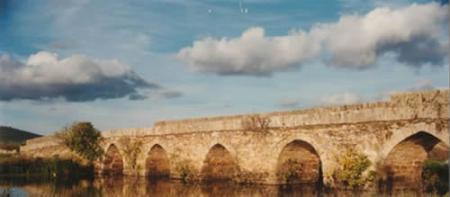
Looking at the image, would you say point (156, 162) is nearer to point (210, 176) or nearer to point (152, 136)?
point (152, 136)

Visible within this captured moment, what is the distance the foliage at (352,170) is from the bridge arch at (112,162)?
54.2 feet

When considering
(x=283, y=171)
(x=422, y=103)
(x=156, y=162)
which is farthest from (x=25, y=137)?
(x=422, y=103)

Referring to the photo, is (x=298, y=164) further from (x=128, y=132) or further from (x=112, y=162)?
(x=112, y=162)

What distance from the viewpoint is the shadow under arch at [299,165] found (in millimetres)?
17703

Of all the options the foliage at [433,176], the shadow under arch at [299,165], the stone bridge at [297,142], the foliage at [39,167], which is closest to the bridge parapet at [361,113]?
the stone bridge at [297,142]

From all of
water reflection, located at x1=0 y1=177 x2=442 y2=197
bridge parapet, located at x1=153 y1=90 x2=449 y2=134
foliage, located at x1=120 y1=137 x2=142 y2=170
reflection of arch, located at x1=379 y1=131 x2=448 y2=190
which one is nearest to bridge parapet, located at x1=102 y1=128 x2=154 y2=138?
foliage, located at x1=120 y1=137 x2=142 y2=170

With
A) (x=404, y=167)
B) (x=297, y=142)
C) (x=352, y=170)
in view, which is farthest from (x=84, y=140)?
(x=404, y=167)

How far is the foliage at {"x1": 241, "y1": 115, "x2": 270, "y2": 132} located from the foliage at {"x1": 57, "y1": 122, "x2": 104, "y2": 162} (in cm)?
1264

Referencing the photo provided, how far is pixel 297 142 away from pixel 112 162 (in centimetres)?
1502

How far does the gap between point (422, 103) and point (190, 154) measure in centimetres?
1107

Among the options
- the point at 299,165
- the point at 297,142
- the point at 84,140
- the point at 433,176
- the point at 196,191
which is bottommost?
the point at 196,191

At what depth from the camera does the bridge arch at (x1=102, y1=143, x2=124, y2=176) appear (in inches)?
1156

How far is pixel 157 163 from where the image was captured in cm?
2594

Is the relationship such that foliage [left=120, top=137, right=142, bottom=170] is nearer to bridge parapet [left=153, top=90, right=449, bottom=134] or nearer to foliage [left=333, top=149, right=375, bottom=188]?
bridge parapet [left=153, top=90, right=449, bottom=134]
